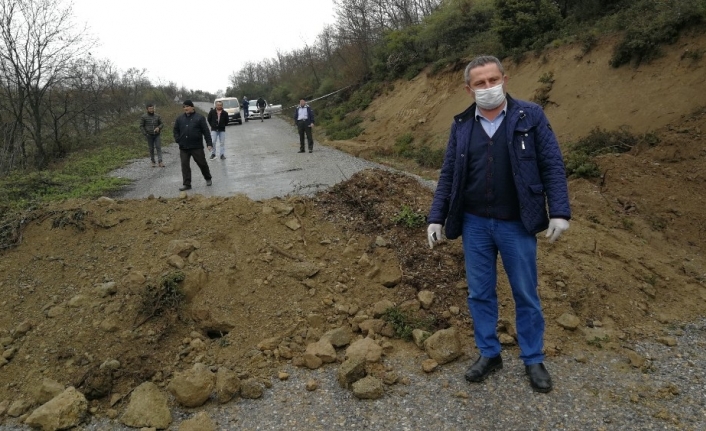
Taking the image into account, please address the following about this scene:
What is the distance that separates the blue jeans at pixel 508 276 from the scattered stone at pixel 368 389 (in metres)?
0.75

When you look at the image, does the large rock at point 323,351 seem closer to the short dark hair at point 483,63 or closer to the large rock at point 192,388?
the large rock at point 192,388

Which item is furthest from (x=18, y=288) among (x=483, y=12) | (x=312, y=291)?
(x=483, y=12)

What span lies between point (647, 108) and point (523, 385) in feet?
27.4

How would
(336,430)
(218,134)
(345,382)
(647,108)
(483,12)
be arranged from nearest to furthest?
(336,430), (345,382), (647,108), (218,134), (483,12)

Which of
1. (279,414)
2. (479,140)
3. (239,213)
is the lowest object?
(279,414)

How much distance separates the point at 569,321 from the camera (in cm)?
391

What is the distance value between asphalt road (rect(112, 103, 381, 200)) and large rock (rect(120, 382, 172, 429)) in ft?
15.1

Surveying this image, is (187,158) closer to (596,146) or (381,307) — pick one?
(381,307)

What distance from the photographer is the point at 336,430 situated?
9.61ft

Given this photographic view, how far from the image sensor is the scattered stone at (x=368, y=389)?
3188mm

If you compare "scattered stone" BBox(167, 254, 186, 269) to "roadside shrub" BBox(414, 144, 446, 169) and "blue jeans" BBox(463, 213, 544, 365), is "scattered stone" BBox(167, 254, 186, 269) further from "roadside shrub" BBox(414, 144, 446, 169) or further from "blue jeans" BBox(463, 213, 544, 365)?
"roadside shrub" BBox(414, 144, 446, 169)

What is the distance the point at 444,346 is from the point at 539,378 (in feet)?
2.34

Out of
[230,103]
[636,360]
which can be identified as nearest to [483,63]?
[636,360]

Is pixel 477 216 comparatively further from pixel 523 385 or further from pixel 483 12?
pixel 483 12
